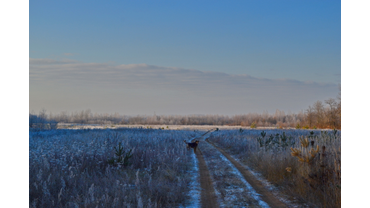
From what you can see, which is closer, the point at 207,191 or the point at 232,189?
the point at 207,191

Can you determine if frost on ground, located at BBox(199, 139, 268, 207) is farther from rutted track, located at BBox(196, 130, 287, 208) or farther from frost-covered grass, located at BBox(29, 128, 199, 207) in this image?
frost-covered grass, located at BBox(29, 128, 199, 207)

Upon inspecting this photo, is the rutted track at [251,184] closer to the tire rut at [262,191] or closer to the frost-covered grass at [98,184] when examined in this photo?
the tire rut at [262,191]

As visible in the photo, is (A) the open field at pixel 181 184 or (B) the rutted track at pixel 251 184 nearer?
(A) the open field at pixel 181 184

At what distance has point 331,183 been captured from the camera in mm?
6223

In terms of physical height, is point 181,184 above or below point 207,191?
above

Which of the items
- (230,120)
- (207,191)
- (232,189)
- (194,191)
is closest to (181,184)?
(194,191)

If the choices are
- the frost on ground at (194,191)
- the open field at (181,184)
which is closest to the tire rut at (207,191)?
the open field at (181,184)

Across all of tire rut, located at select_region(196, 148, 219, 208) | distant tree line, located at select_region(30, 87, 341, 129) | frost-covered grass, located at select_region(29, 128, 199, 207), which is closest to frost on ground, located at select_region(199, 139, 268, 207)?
tire rut, located at select_region(196, 148, 219, 208)

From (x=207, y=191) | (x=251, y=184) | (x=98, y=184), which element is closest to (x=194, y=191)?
(x=207, y=191)

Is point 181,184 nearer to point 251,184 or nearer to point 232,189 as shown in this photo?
point 232,189

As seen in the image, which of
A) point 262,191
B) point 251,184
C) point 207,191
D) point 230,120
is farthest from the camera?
point 230,120

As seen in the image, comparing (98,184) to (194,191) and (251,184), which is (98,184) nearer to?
(194,191)

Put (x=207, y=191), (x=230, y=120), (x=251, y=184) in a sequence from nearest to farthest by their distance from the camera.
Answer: (x=207, y=191) → (x=251, y=184) → (x=230, y=120)
